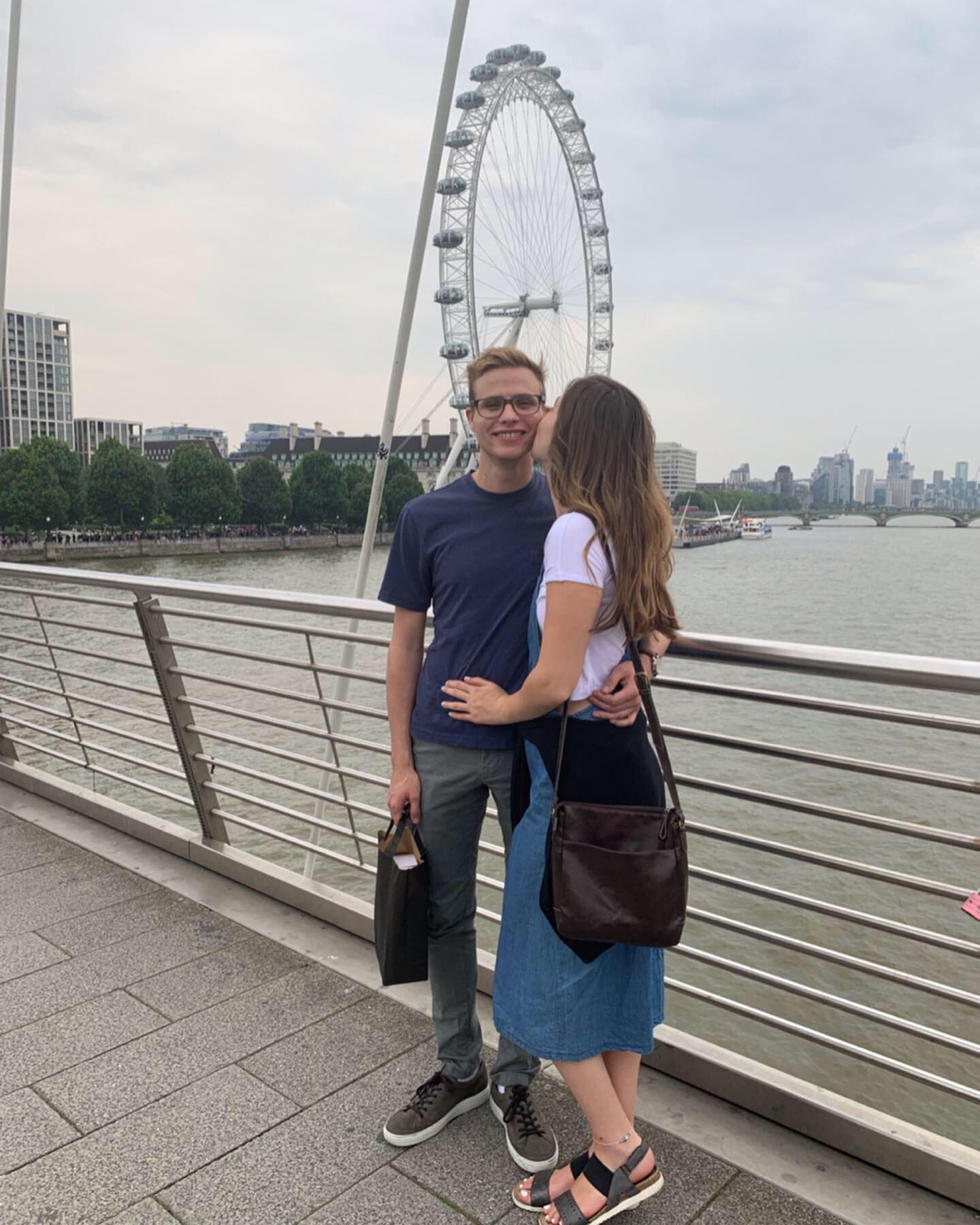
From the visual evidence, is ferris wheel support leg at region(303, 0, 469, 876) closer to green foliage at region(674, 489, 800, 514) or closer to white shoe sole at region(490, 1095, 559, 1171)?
white shoe sole at region(490, 1095, 559, 1171)

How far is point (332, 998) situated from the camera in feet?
8.77

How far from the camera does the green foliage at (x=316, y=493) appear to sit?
7656 cm

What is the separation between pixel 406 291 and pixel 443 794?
4.65 metres

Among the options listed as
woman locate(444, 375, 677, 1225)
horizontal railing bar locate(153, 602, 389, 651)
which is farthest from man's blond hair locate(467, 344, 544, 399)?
horizontal railing bar locate(153, 602, 389, 651)

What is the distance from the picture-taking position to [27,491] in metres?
58.4

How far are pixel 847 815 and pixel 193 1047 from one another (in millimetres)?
1615

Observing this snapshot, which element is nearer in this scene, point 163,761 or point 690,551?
point 163,761

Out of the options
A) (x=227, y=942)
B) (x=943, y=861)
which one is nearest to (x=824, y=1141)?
(x=227, y=942)

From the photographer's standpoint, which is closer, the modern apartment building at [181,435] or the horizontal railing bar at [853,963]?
the horizontal railing bar at [853,963]

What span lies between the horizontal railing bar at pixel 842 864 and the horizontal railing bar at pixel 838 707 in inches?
11.0

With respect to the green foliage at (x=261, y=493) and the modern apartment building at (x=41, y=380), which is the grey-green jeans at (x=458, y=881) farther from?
the modern apartment building at (x=41, y=380)

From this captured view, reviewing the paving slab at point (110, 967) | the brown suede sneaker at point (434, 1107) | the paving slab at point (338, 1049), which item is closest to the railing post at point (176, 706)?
the paving slab at point (110, 967)

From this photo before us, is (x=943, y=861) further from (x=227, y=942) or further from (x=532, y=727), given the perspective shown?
(x=532, y=727)

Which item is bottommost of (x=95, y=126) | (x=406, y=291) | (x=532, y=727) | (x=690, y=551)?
(x=690, y=551)
